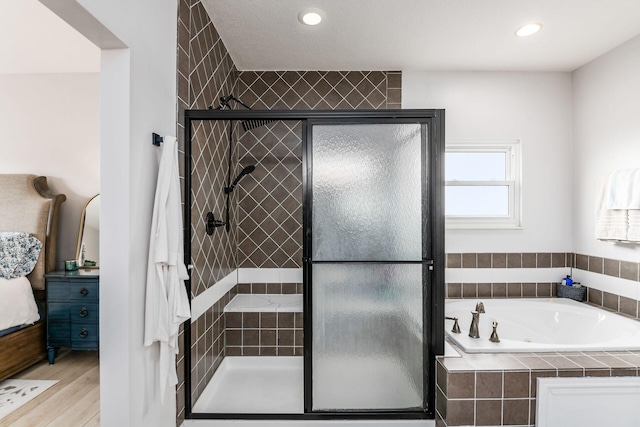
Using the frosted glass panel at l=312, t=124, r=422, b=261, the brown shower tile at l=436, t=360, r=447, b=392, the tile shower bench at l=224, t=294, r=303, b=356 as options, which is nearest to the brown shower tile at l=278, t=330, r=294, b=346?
the tile shower bench at l=224, t=294, r=303, b=356

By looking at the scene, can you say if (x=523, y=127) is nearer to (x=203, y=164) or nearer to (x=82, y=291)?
(x=203, y=164)

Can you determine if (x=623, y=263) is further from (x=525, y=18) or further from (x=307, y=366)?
(x=307, y=366)

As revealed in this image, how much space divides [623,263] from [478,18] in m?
2.08

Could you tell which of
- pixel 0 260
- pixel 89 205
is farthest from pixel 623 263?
pixel 0 260

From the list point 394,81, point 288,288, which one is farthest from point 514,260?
point 288,288

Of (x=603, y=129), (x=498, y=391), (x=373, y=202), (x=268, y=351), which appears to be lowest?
(x=268, y=351)

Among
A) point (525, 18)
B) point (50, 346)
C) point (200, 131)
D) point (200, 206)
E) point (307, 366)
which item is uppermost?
point (525, 18)

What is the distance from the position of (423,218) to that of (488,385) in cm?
92

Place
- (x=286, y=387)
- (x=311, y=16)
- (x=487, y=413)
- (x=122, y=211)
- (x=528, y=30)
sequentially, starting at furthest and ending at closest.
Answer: (x=286, y=387) → (x=528, y=30) → (x=311, y=16) → (x=487, y=413) → (x=122, y=211)

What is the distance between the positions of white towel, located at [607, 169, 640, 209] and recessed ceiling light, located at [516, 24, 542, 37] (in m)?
1.19

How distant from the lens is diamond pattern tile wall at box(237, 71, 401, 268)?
3197 mm

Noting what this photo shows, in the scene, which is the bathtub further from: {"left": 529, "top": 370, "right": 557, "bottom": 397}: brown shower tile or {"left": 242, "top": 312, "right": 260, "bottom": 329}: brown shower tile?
{"left": 242, "top": 312, "right": 260, "bottom": 329}: brown shower tile

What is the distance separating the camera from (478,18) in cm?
232

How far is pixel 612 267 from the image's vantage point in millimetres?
2746
